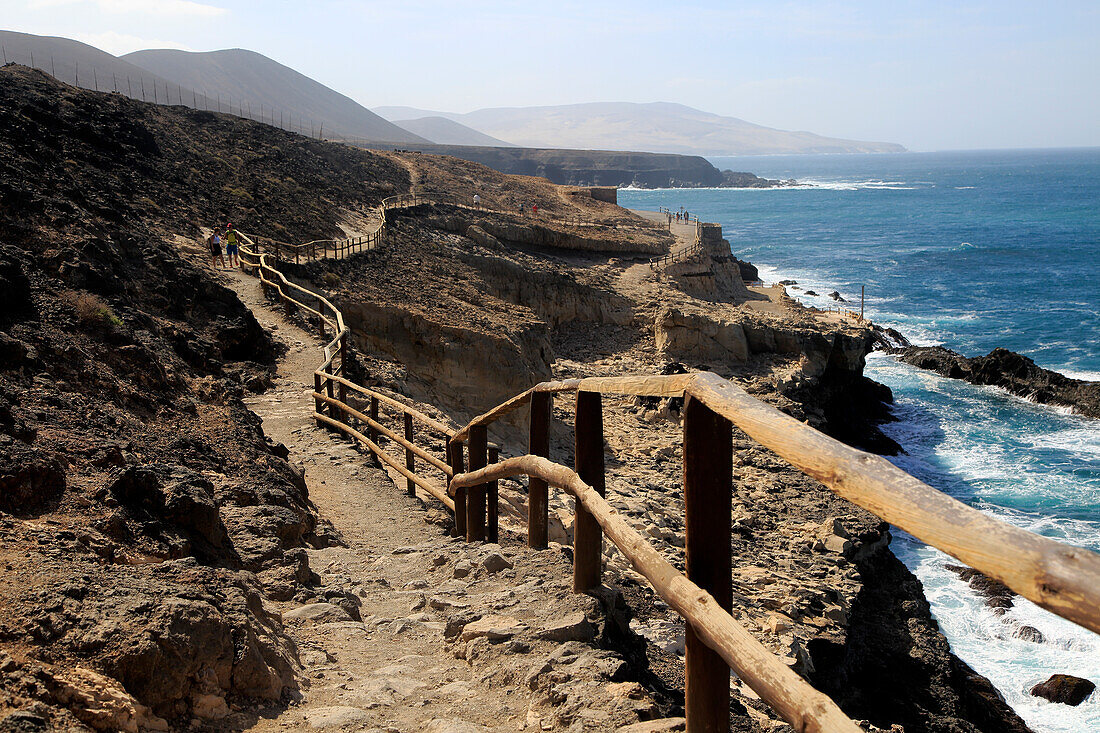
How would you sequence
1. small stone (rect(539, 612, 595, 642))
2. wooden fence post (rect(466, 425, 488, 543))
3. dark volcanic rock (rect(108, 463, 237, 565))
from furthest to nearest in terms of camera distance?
1. wooden fence post (rect(466, 425, 488, 543))
2. dark volcanic rock (rect(108, 463, 237, 565))
3. small stone (rect(539, 612, 595, 642))

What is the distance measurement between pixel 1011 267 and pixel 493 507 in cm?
6530

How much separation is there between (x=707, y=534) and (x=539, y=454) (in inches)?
87.6

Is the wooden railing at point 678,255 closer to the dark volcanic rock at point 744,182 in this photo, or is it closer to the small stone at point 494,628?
the small stone at point 494,628

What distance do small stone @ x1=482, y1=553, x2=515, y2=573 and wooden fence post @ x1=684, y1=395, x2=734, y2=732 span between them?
92.5 inches

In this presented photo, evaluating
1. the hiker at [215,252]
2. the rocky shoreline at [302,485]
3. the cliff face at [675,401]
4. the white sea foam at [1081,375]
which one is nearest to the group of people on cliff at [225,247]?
the hiker at [215,252]

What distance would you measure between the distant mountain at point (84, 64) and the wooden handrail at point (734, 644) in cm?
12268

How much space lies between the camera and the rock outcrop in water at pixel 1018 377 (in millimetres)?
28734

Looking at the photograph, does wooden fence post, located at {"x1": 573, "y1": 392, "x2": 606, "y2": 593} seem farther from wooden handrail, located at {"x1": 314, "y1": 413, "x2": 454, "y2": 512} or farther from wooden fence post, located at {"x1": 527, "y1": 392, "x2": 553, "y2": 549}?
wooden handrail, located at {"x1": 314, "y1": 413, "x2": 454, "y2": 512}

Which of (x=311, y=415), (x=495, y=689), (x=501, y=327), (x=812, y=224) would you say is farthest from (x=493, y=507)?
(x=812, y=224)

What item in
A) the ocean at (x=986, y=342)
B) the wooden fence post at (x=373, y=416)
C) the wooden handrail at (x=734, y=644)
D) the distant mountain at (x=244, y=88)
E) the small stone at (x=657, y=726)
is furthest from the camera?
the distant mountain at (x=244, y=88)

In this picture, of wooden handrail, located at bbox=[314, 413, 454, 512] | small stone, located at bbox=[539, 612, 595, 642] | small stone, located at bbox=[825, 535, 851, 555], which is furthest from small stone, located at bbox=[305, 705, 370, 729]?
small stone, located at bbox=[825, 535, 851, 555]

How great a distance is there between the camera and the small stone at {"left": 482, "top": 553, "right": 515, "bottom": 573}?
15.9 feet

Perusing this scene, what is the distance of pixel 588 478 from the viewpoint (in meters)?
3.89

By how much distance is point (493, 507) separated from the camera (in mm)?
5828
